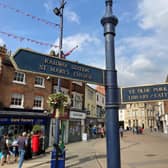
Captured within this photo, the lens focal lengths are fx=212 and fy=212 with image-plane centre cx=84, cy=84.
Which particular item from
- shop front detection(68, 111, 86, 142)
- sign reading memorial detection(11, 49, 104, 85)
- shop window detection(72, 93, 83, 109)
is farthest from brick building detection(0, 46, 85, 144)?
sign reading memorial detection(11, 49, 104, 85)

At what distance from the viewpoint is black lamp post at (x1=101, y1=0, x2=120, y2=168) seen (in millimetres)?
3545

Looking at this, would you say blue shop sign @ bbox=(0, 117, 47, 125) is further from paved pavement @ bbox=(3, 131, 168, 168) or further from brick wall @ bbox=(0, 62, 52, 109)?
paved pavement @ bbox=(3, 131, 168, 168)

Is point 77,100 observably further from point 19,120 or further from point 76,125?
point 19,120

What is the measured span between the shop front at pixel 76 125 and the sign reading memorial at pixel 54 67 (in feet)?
72.1

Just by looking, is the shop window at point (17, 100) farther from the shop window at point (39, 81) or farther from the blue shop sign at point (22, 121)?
the shop window at point (39, 81)

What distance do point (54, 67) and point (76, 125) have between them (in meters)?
24.3

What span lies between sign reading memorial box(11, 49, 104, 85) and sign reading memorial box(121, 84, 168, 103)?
0.68m

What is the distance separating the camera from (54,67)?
3.74m

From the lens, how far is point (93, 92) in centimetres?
3688

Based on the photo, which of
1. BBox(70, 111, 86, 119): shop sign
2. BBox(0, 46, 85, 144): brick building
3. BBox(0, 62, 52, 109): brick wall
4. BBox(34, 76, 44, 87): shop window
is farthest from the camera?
BBox(70, 111, 86, 119): shop sign

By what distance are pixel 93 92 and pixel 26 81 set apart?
1784 cm

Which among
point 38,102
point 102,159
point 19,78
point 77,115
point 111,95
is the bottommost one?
point 102,159

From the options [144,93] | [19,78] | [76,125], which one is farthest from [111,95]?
[76,125]

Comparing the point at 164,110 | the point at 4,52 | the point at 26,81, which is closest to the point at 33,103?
the point at 26,81
